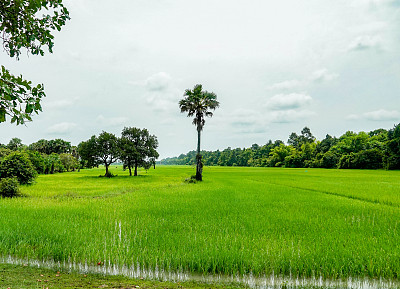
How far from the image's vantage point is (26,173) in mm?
25062

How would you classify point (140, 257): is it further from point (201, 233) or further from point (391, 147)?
point (391, 147)

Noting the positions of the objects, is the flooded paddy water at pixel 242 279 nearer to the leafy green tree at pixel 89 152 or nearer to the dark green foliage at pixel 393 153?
the leafy green tree at pixel 89 152

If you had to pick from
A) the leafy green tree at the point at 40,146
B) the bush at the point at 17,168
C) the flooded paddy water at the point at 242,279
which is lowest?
the flooded paddy water at the point at 242,279

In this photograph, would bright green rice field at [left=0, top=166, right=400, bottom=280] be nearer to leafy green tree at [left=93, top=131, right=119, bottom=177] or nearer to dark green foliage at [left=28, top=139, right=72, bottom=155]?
leafy green tree at [left=93, top=131, right=119, bottom=177]

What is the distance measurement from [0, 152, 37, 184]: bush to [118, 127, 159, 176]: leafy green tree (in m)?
18.9

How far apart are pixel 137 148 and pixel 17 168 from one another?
24.7 m

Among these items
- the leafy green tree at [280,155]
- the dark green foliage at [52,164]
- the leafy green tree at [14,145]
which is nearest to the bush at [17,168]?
the dark green foliage at [52,164]

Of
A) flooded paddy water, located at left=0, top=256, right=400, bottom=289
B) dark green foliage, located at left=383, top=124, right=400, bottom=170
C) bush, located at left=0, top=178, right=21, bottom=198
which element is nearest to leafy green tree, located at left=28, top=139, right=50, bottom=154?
bush, located at left=0, top=178, right=21, bottom=198

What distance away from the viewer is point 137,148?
47.8 metres

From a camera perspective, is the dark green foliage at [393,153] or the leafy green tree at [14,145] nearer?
the dark green foliage at [393,153]

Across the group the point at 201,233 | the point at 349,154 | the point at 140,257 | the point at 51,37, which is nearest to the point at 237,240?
the point at 201,233

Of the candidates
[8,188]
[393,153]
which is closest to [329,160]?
[393,153]

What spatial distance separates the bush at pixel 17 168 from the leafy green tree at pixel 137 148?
18925 mm

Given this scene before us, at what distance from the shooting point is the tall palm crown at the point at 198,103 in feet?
116
